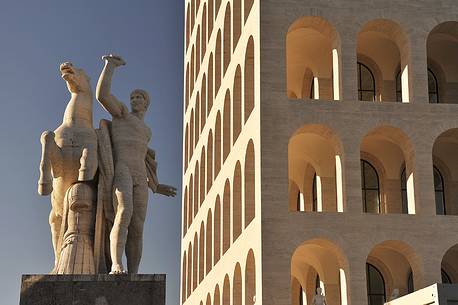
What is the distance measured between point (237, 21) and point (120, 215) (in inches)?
1098

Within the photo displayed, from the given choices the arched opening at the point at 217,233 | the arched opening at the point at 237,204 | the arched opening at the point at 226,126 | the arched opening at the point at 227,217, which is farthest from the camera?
the arched opening at the point at 217,233

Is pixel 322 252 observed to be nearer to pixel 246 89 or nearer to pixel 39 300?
pixel 246 89

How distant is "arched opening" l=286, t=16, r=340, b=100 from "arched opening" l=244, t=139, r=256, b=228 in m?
4.29

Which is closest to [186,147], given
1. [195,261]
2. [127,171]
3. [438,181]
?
[195,261]

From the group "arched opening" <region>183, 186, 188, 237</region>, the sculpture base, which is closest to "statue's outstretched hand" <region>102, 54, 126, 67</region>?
the sculpture base

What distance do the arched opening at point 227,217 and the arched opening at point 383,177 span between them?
6381 mm

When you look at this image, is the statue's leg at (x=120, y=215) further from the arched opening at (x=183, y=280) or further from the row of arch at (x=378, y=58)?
the arched opening at (x=183, y=280)

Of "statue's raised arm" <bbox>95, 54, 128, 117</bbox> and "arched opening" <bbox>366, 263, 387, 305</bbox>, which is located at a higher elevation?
"arched opening" <bbox>366, 263, 387, 305</bbox>

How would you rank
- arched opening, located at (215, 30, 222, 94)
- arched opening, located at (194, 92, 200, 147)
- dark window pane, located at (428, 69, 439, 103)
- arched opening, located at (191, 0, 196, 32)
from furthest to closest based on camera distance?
arched opening, located at (191, 0, 196, 32), arched opening, located at (194, 92, 200, 147), arched opening, located at (215, 30, 222, 94), dark window pane, located at (428, 69, 439, 103)

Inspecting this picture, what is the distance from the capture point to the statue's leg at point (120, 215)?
12.5 meters

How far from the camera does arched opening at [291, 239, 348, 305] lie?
30797 millimetres

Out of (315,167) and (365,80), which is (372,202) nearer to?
(315,167)

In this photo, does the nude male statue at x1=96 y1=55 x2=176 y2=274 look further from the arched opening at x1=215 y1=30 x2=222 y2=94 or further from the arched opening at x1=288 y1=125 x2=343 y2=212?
the arched opening at x1=215 y1=30 x2=222 y2=94

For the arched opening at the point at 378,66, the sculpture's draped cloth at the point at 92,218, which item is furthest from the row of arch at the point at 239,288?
the sculpture's draped cloth at the point at 92,218
